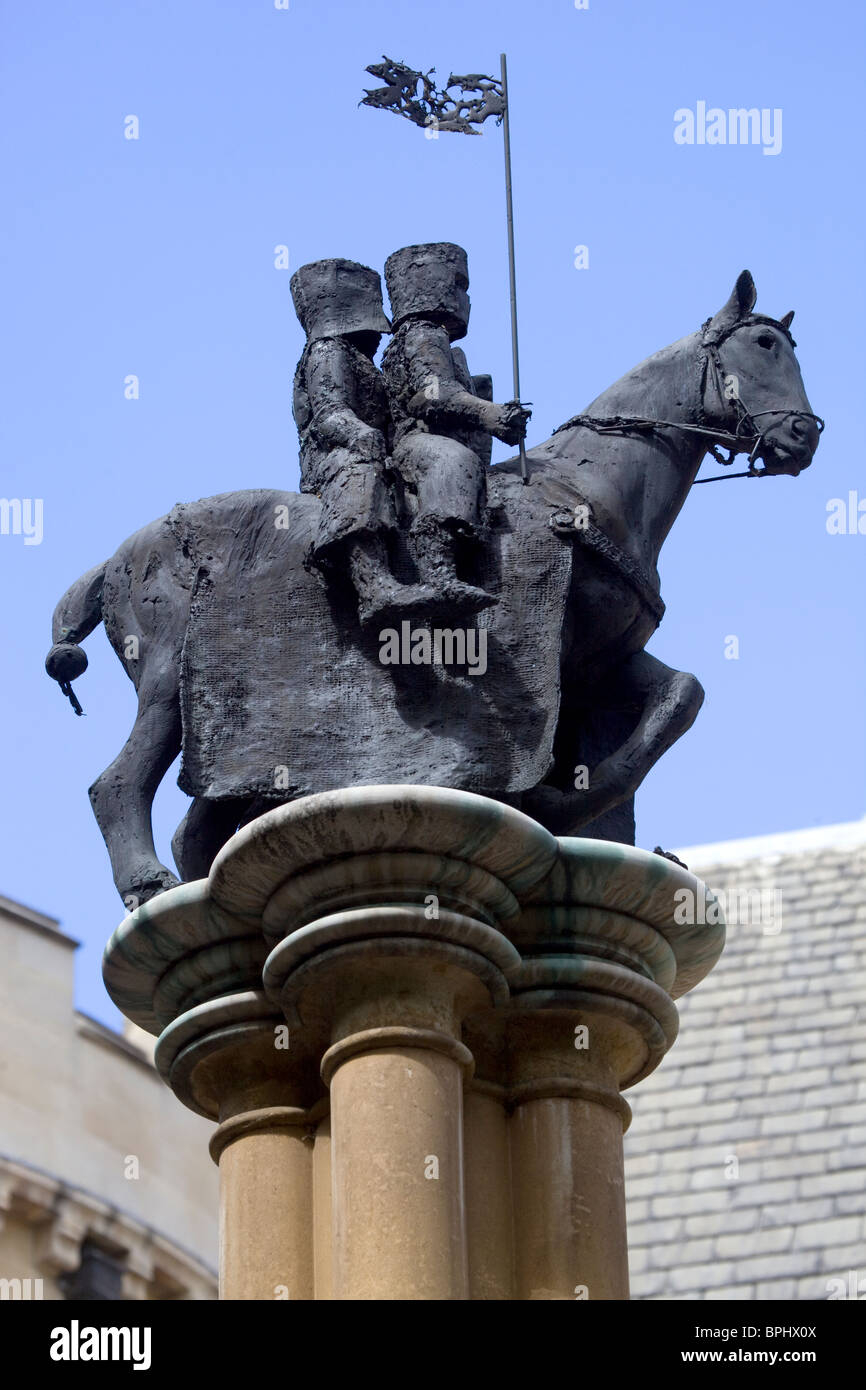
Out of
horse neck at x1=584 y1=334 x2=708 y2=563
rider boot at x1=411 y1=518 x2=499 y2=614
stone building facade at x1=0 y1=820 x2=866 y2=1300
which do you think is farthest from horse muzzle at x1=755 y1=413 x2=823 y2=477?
stone building facade at x1=0 y1=820 x2=866 y2=1300

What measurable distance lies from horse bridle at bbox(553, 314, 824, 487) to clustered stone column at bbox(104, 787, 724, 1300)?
54.7 inches

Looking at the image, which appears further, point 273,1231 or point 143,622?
point 143,622

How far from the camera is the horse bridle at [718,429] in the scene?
383 inches

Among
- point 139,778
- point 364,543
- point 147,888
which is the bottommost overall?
point 147,888

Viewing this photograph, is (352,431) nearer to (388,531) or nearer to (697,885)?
(388,531)

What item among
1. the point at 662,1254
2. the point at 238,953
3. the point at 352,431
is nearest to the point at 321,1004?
the point at 238,953

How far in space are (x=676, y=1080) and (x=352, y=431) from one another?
2396cm

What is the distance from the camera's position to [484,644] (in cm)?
912

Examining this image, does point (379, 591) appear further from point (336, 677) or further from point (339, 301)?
point (339, 301)

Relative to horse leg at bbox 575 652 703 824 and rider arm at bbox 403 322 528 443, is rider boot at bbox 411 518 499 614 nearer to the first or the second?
rider arm at bbox 403 322 528 443

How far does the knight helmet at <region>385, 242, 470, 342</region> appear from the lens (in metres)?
9.82

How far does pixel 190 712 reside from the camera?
366 inches

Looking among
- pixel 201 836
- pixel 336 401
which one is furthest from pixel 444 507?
pixel 201 836

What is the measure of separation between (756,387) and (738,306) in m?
0.26
